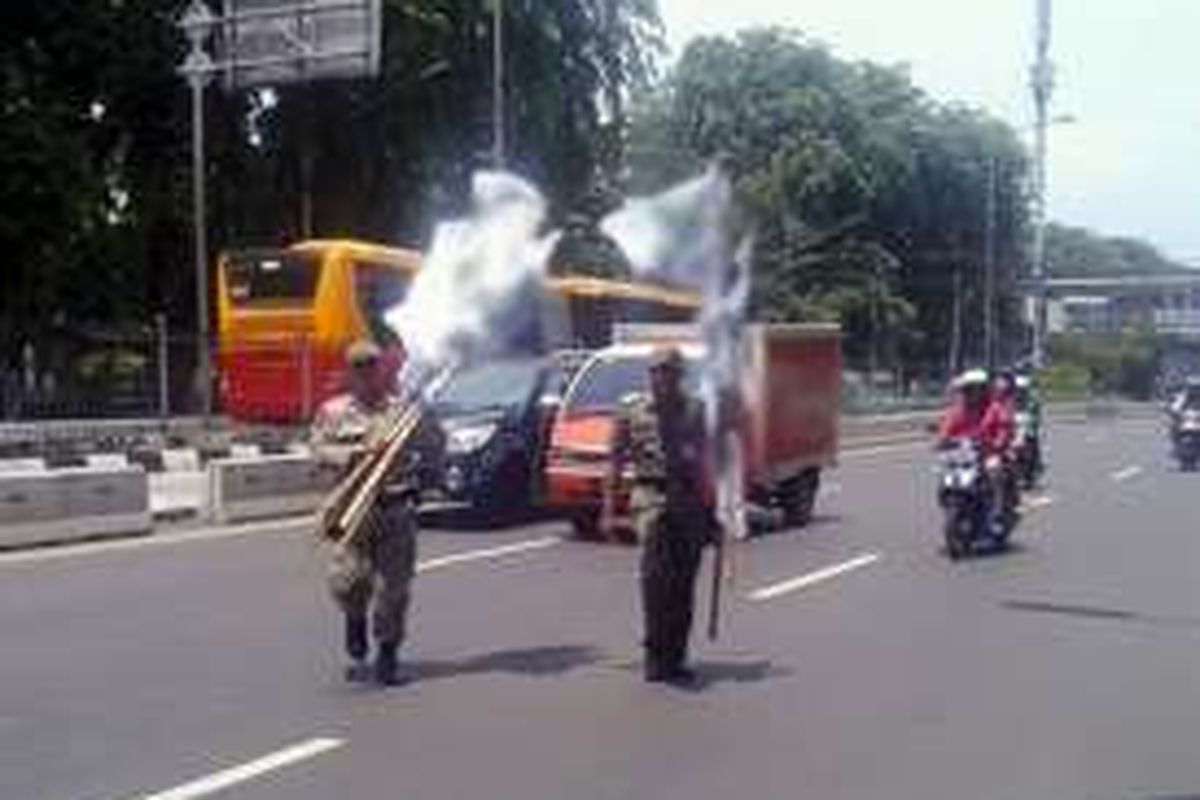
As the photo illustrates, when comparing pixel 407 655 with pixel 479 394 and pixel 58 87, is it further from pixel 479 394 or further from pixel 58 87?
pixel 58 87

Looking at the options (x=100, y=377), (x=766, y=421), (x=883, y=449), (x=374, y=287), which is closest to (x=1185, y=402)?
(x=883, y=449)

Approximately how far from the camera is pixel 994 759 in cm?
1128

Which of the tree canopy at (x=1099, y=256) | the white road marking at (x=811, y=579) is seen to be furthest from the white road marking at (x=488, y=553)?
the tree canopy at (x=1099, y=256)

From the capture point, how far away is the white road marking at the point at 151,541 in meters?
21.2

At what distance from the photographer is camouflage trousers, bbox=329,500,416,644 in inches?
515

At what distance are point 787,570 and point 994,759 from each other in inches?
367

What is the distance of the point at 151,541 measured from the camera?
22.9 metres

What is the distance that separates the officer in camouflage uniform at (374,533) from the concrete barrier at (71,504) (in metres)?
9.14

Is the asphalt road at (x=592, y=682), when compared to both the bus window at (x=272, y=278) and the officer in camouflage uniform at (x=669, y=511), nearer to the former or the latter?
the officer in camouflage uniform at (x=669, y=511)

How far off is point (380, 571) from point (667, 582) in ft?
4.98

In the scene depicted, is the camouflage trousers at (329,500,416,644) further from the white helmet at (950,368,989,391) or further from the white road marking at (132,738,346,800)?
the white helmet at (950,368,989,391)

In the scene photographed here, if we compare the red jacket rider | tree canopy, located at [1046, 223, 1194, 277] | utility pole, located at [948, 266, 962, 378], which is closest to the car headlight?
the red jacket rider

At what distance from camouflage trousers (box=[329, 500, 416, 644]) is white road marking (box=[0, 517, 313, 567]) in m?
7.91

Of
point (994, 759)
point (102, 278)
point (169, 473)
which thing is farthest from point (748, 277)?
point (102, 278)
